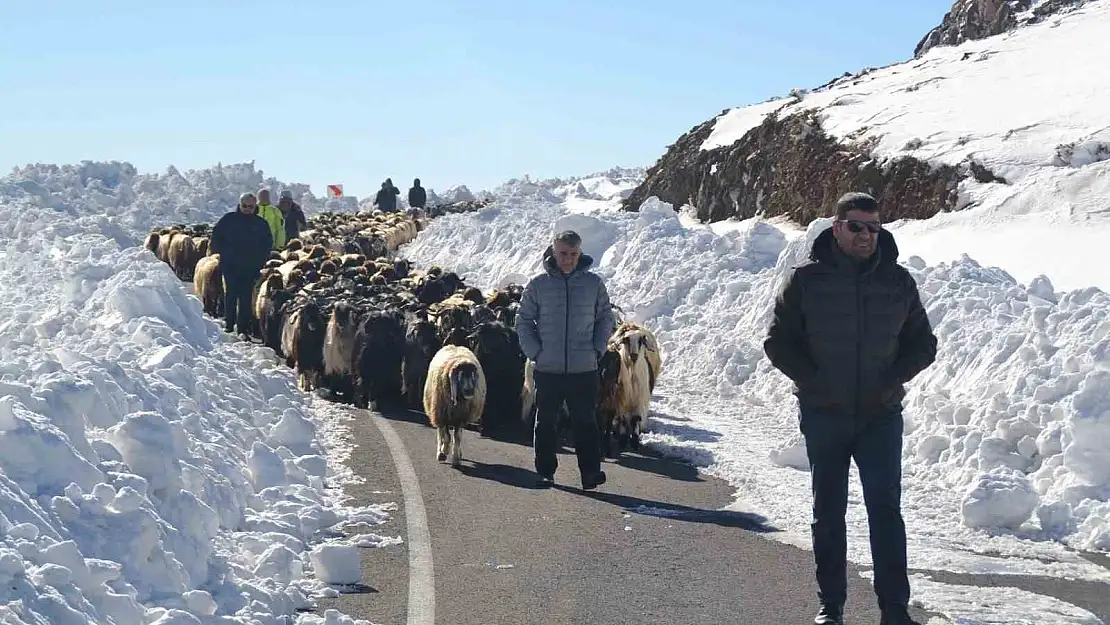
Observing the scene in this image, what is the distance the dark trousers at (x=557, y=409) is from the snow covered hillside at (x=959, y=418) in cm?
123

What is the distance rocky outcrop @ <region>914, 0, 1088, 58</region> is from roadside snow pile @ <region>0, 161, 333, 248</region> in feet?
92.0

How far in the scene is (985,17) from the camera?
4438 centimetres

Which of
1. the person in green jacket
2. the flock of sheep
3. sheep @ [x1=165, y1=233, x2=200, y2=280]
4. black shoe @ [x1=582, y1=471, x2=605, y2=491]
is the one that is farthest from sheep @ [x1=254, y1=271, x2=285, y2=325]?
sheep @ [x1=165, y1=233, x2=200, y2=280]

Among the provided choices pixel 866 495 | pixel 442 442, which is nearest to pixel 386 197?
pixel 442 442

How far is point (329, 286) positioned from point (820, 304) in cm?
1256

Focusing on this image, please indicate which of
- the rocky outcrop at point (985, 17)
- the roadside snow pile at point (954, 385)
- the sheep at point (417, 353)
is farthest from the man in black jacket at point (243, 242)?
the rocky outcrop at point (985, 17)

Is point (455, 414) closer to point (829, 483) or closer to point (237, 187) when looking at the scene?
point (829, 483)

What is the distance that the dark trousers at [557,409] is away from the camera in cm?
1025

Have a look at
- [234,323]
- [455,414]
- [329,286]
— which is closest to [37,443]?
[455,414]

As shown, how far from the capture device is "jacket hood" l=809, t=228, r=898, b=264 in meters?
6.08

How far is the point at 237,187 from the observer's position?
64625mm

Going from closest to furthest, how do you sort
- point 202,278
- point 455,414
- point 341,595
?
1. point 341,595
2. point 455,414
3. point 202,278

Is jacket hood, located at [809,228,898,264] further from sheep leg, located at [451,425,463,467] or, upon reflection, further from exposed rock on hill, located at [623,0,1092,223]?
exposed rock on hill, located at [623,0,1092,223]

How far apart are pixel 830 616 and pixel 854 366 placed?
1.16m
